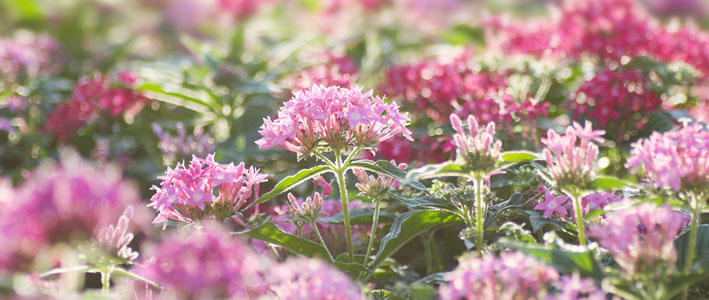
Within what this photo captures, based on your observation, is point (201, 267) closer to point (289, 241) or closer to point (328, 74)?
point (289, 241)

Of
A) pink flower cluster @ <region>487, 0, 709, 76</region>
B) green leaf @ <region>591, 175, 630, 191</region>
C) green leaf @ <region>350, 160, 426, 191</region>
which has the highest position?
pink flower cluster @ <region>487, 0, 709, 76</region>

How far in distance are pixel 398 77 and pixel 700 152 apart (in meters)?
1.06

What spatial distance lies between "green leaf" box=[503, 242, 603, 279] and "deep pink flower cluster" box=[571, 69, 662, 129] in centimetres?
78

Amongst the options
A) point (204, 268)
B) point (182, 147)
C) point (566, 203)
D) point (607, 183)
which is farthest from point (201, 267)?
point (182, 147)

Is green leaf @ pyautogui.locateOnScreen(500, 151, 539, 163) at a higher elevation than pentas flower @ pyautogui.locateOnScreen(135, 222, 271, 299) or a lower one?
higher

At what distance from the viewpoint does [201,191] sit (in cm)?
91

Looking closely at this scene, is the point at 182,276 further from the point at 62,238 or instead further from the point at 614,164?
the point at 614,164

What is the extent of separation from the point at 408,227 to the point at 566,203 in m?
0.26

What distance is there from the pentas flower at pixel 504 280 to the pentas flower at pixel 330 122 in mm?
312

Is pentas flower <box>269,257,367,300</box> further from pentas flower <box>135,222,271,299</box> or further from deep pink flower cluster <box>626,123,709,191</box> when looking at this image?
deep pink flower cluster <box>626,123,709,191</box>

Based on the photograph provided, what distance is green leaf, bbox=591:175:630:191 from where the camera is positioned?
78 cm

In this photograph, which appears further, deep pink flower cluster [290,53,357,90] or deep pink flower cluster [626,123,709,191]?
deep pink flower cluster [290,53,357,90]

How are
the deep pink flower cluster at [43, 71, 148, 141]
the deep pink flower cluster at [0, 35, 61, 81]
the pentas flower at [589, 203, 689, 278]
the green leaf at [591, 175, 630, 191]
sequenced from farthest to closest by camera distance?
the deep pink flower cluster at [0, 35, 61, 81] < the deep pink flower cluster at [43, 71, 148, 141] < the green leaf at [591, 175, 630, 191] < the pentas flower at [589, 203, 689, 278]

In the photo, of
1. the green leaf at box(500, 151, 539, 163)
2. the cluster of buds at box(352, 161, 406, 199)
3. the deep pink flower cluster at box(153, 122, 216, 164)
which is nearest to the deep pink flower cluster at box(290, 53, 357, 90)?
the deep pink flower cluster at box(153, 122, 216, 164)
